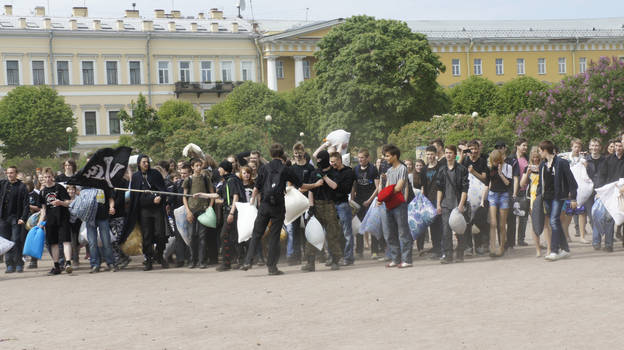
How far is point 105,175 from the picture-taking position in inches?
571

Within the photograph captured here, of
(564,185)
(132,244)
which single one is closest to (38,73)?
(132,244)

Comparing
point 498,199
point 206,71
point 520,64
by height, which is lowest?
point 498,199

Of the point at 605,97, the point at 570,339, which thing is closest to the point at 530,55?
the point at 605,97

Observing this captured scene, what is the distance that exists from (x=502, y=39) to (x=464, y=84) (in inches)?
559

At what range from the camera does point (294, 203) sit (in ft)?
44.2

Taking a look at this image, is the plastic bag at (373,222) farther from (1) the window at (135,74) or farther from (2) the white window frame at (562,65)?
(2) the white window frame at (562,65)

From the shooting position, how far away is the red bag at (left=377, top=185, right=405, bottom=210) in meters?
13.5

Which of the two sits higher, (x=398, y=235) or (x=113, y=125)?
(x=113, y=125)

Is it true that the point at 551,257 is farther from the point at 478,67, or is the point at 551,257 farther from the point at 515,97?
the point at 478,67

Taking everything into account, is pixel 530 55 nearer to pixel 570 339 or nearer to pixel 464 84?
pixel 464 84

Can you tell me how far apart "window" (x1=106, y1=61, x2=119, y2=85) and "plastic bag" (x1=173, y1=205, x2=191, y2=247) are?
60087 millimetres

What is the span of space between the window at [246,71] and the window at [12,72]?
18.2 m

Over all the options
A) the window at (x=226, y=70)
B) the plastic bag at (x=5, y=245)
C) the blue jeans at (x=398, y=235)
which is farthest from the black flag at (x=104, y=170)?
the window at (x=226, y=70)

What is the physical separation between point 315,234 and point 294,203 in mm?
549
